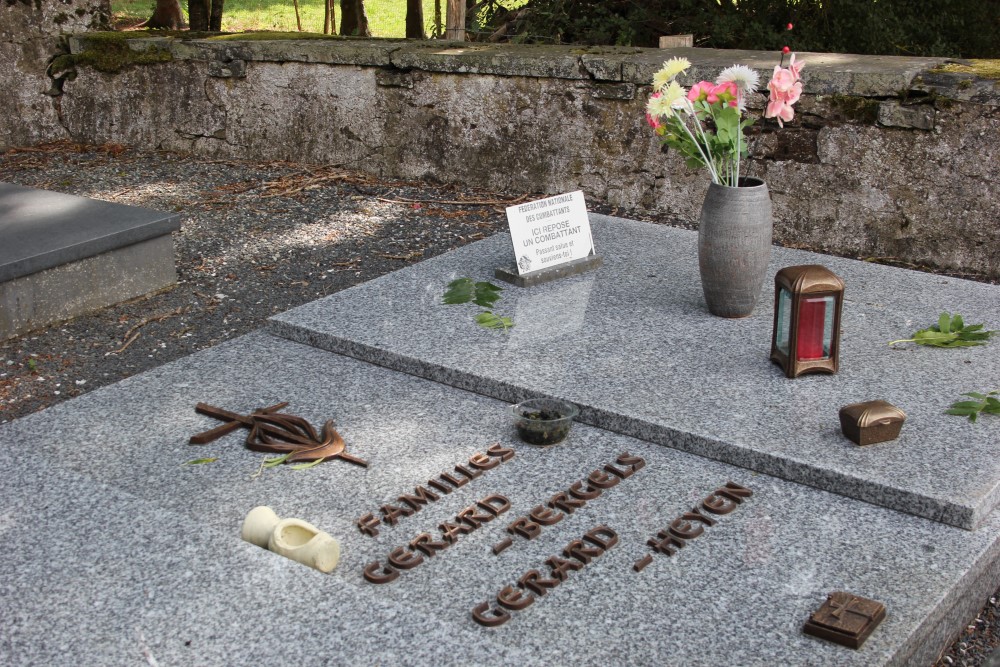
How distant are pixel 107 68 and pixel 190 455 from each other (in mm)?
4741

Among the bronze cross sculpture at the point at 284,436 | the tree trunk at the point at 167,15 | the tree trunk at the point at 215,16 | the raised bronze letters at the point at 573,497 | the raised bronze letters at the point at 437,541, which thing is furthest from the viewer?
the tree trunk at the point at 167,15

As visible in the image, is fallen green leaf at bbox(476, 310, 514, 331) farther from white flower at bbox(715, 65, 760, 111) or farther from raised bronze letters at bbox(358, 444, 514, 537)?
white flower at bbox(715, 65, 760, 111)

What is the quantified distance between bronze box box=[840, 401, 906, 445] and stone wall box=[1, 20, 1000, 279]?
2.23m

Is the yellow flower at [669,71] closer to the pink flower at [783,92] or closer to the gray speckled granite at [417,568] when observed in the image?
the pink flower at [783,92]

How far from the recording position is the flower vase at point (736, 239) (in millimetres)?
3170

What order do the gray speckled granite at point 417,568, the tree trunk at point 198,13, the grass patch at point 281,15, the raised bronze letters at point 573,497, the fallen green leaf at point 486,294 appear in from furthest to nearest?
the grass patch at point 281,15, the tree trunk at point 198,13, the fallen green leaf at point 486,294, the raised bronze letters at point 573,497, the gray speckled granite at point 417,568

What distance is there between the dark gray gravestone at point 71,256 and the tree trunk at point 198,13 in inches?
186

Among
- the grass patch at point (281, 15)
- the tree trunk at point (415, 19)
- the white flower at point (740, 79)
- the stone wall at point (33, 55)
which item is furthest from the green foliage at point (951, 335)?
the grass patch at point (281, 15)

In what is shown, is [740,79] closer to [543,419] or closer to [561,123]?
[543,419]

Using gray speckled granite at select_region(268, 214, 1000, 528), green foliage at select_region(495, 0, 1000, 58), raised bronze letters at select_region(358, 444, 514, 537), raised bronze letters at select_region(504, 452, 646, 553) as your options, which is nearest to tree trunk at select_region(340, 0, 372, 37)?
green foliage at select_region(495, 0, 1000, 58)

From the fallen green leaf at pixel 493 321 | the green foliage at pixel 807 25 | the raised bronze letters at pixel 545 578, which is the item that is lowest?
the raised bronze letters at pixel 545 578

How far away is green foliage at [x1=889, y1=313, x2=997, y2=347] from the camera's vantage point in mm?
3223

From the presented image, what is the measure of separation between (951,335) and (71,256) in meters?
3.34

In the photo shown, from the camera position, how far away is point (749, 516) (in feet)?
7.93
